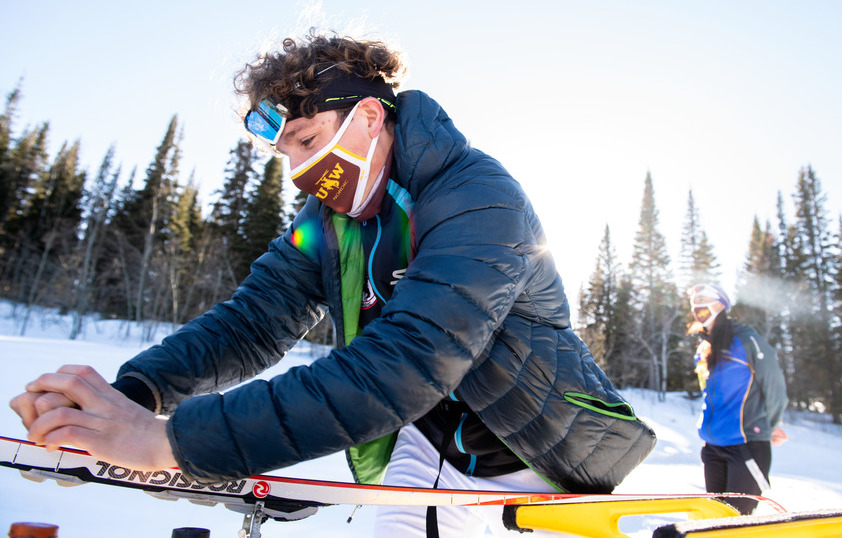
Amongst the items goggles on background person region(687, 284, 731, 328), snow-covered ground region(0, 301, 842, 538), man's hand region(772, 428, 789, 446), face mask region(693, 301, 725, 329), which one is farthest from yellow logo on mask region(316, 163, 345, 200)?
man's hand region(772, 428, 789, 446)

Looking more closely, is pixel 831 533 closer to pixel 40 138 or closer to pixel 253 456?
pixel 253 456

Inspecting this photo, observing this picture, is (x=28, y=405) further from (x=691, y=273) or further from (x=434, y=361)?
(x=691, y=273)

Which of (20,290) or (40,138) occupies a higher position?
(40,138)

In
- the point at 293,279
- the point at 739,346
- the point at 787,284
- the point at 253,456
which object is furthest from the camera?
the point at 787,284

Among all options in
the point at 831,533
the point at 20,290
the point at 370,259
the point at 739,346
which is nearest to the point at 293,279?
the point at 370,259

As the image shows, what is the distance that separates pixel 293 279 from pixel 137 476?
91 centimetres

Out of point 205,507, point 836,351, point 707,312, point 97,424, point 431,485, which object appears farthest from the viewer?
point 836,351

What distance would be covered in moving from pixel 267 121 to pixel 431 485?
53.2 inches

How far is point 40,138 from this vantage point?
44.9 meters

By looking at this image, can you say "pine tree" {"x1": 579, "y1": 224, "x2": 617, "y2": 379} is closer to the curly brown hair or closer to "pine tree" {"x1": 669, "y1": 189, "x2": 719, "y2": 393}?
"pine tree" {"x1": 669, "y1": 189, "x2": 719, "y2": 393}

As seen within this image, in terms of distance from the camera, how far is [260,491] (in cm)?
131

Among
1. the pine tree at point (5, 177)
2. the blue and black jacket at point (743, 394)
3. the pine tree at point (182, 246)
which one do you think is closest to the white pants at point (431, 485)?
the blue and black jacket at point (743, 394)

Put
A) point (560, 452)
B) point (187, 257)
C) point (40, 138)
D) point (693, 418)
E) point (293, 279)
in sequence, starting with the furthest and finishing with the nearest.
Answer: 1. point (40, 138)
2. point (187, 257)
3. point (693, 418)
4. point (293, 279)
5. point (560, 452)

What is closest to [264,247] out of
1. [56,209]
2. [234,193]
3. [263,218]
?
[263,218]
